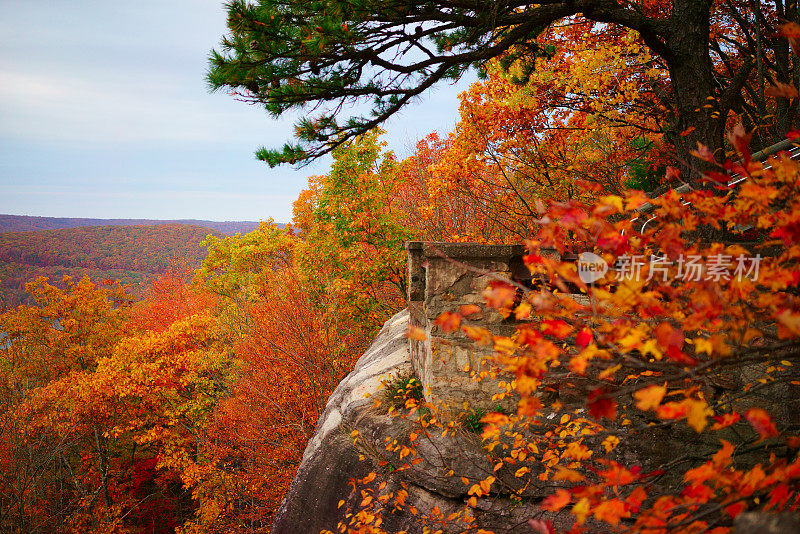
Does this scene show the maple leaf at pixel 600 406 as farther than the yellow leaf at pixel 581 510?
No

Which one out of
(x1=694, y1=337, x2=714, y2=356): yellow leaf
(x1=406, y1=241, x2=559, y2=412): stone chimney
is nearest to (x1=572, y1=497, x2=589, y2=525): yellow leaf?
(x1=694, y1=337, x2=714, y2=356): yellow leaf

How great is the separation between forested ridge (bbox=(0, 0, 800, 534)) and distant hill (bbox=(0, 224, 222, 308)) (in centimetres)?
2697

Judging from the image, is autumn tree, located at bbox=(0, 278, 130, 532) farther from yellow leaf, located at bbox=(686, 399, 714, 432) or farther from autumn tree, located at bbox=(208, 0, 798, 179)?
yellow leaf, located at bbox=(686, 399, 714, 432)

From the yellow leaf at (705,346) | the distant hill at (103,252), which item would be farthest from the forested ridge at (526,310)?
the distant hill at (103,252)

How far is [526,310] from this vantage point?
80.0 inches

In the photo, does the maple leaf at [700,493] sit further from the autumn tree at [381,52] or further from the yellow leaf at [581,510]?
the autumn tree at [381,52]

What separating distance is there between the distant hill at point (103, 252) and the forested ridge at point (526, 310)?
27.0 metres

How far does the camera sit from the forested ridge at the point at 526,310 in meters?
1.86

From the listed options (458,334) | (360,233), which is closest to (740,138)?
(458,334)

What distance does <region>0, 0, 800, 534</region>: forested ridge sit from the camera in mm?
1863

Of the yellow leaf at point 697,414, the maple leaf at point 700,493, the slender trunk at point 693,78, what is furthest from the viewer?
the slender trunk at point 693,78

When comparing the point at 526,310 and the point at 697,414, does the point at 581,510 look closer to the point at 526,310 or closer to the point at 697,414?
the point at 697,414

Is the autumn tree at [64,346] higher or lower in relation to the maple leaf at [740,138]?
lower

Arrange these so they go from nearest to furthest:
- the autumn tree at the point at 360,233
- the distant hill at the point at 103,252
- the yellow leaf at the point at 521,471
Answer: the yellow leaf at the point at 521,471, the autumn tree at the point at 360,233, the distant hill at the point at 103,252
